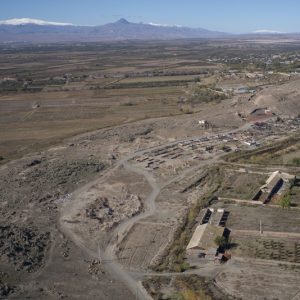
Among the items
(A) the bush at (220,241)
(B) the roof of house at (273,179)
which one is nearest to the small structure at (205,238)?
(A) the bush at (220,241)

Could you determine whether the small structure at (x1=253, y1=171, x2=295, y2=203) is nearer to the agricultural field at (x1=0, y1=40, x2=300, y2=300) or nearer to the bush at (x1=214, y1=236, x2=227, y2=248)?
the agricultural field at (x1=0, y1=40, x2=300, y2=300)

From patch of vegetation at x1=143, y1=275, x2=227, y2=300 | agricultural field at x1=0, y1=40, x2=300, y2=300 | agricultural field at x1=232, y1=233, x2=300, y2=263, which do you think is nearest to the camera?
patch of vegetation at x1=143, y1=275, x2=227, y2=300

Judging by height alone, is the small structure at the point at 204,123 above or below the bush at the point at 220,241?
above

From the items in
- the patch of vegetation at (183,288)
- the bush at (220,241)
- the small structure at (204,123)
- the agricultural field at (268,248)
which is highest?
the small structure at (204,123)

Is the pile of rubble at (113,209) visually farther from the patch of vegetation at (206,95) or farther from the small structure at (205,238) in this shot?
the patch of vegetation at (206,95)

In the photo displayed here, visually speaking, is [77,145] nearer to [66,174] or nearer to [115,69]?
[66,174]

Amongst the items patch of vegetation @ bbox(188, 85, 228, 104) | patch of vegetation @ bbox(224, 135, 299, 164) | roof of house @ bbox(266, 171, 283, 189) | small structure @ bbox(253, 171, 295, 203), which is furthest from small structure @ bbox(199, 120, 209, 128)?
roof of house @ bbox(266, 171, 283, 189)

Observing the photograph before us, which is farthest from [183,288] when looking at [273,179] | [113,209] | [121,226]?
[273,179]

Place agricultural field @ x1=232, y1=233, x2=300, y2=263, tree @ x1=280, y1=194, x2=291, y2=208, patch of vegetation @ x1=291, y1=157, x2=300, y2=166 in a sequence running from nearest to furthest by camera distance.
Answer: agricultural field @ x1=232, y1=233, x2=300, y2=263, tree @ x1=280, y1=194, x2=291, y2=208, patch of vegetation @ x1=291, y1=157, x2=300, y2=166

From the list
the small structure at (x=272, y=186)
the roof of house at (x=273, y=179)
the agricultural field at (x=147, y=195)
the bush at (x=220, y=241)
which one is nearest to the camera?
the agricultural field at (x=147, y=195)

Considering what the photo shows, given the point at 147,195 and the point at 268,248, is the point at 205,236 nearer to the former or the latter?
the point at 268,248
